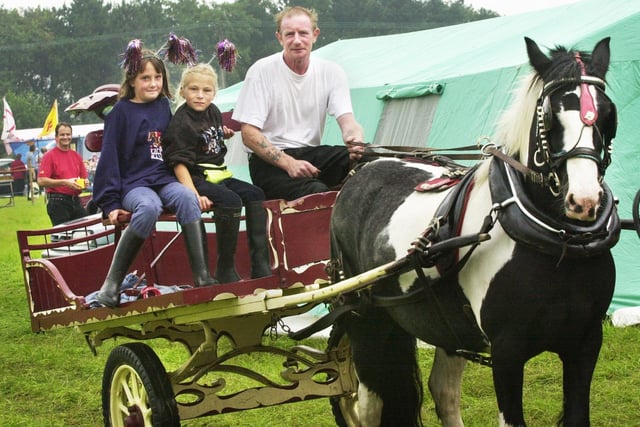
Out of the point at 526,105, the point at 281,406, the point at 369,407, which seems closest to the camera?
the point at 526,105

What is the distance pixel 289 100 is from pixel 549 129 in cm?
209

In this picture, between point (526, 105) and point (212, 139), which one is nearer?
point (526, 105)

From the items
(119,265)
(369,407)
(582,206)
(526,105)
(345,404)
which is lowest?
(345,404)

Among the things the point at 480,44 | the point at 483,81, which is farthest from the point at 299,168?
the point at 480,44

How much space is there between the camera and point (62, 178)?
10.3 metres

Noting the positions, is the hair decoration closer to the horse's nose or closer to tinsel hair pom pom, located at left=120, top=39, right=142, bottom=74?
tinsel hair pom pom, located at left=120, top=39, right=142, bottom=74

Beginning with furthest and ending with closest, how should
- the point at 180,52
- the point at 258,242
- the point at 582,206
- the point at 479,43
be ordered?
1. the point at 479,43
2. the point at 180,52
3. the point at 258,242
4. the point at 582,206

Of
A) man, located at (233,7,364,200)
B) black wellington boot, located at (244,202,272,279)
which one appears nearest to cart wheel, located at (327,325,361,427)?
black wellington boot, located at (244,202,272,279)

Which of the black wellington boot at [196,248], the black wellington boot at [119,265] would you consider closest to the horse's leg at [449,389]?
the black wellington boot at [196,248]

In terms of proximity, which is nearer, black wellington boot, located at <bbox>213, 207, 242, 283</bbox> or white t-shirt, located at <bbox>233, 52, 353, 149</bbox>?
black wellington boot, located at <bbox>213, 207, 242, 283</bbox>

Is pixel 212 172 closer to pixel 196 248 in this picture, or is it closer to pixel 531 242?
pixel 196 248

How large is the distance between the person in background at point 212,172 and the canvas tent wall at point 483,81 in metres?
2.18

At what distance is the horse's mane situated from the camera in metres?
3.26

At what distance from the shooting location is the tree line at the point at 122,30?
179 feet
